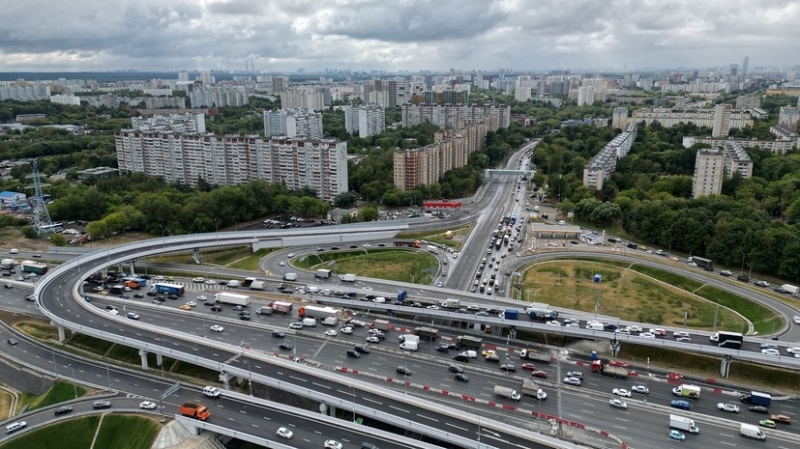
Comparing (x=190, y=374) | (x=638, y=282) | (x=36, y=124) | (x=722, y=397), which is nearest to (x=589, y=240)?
(x=638, y=282)

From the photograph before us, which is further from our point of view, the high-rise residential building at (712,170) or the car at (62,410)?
the high-rise residential building at (712,170)

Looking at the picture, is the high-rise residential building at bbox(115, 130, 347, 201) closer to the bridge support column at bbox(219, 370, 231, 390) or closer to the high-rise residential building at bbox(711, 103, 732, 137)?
the bridge support column at bbox(219, 370, 231, 390)

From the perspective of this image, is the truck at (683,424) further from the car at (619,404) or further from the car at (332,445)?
the car at (332,445)

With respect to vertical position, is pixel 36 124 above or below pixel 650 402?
above

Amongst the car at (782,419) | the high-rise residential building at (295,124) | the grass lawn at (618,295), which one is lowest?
Answer: the grass lawn at (618,295)

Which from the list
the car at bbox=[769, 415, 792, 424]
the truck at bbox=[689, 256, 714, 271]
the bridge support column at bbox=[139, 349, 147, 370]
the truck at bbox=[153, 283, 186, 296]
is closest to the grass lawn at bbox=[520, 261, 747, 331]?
the truck at bbox=[689, 256, 714, 271]

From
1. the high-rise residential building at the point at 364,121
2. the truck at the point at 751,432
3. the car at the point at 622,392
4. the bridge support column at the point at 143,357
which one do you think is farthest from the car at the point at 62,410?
the high-rise residential building at the point at 364,121

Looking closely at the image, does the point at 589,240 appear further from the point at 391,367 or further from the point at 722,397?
the point at 391,367
